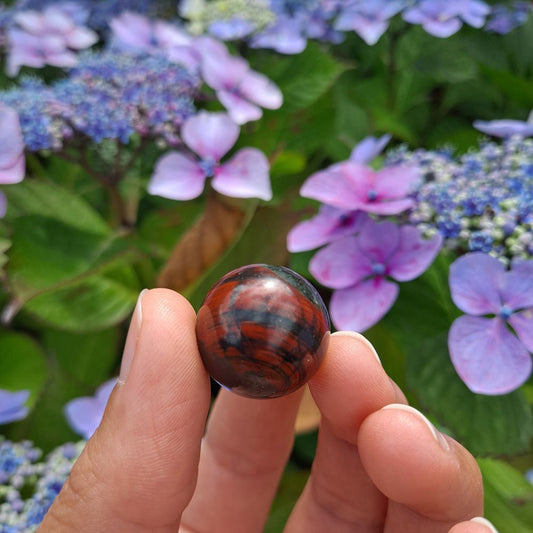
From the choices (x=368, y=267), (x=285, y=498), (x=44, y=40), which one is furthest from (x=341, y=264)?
(x=44, y=40)

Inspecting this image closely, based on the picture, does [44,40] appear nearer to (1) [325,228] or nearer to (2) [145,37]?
(2) [145,37]

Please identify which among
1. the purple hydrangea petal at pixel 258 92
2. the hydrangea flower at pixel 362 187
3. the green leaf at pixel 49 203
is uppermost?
the hydrangea flower at pixel 362 187

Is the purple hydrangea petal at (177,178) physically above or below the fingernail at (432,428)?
below

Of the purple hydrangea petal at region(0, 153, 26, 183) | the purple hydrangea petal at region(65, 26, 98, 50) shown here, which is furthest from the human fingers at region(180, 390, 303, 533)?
the purple hydrangea petal at region(65, 26, 98, 50)

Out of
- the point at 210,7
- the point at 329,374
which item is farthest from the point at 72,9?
the point at 329,374

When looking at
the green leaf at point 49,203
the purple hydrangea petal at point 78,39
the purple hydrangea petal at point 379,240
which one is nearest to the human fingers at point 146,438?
the purple hydrangea petal at point 379,240

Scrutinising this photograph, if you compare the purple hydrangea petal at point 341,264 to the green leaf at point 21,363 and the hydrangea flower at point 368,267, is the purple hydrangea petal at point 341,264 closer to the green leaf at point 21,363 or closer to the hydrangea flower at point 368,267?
the hydrangea flower at point 368,267
